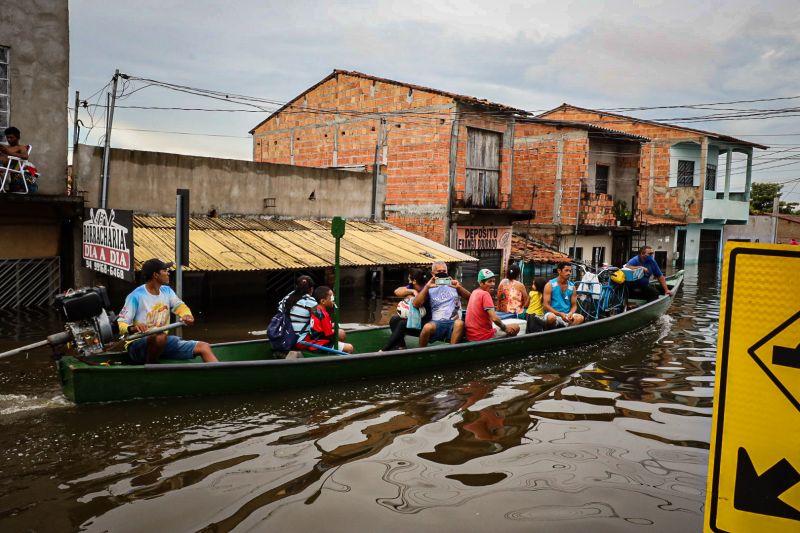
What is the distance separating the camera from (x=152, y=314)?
293 inches

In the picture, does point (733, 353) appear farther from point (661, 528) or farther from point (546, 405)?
point (546, 405)

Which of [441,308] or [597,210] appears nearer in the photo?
[441,308]

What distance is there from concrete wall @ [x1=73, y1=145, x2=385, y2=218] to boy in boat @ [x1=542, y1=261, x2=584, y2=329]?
28.1 ft

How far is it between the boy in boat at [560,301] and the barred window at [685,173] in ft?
77.1

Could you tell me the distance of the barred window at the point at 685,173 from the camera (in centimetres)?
3173

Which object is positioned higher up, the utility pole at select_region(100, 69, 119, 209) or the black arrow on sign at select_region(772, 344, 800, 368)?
the utility pole at select_region(100, 69, 119, 209)

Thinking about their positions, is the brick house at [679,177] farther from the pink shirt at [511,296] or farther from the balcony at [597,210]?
the pink shirt at [511,296]

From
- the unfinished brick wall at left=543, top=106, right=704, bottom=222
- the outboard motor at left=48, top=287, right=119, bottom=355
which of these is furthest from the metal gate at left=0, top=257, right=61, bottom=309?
the unfinished brick wall at left=543, top=106, right=704, bottom=222

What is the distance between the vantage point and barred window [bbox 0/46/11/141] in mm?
11805

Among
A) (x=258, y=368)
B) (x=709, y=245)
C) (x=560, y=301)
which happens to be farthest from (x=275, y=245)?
(x=709, y=245)

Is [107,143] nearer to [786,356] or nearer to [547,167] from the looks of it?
[786,356]

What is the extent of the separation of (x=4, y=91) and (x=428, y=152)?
11.9m

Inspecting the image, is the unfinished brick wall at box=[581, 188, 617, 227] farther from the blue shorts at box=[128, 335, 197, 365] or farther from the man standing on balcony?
the blue shorts at box=[128, 335, 197, 365]

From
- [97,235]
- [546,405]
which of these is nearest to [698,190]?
[546,405]
